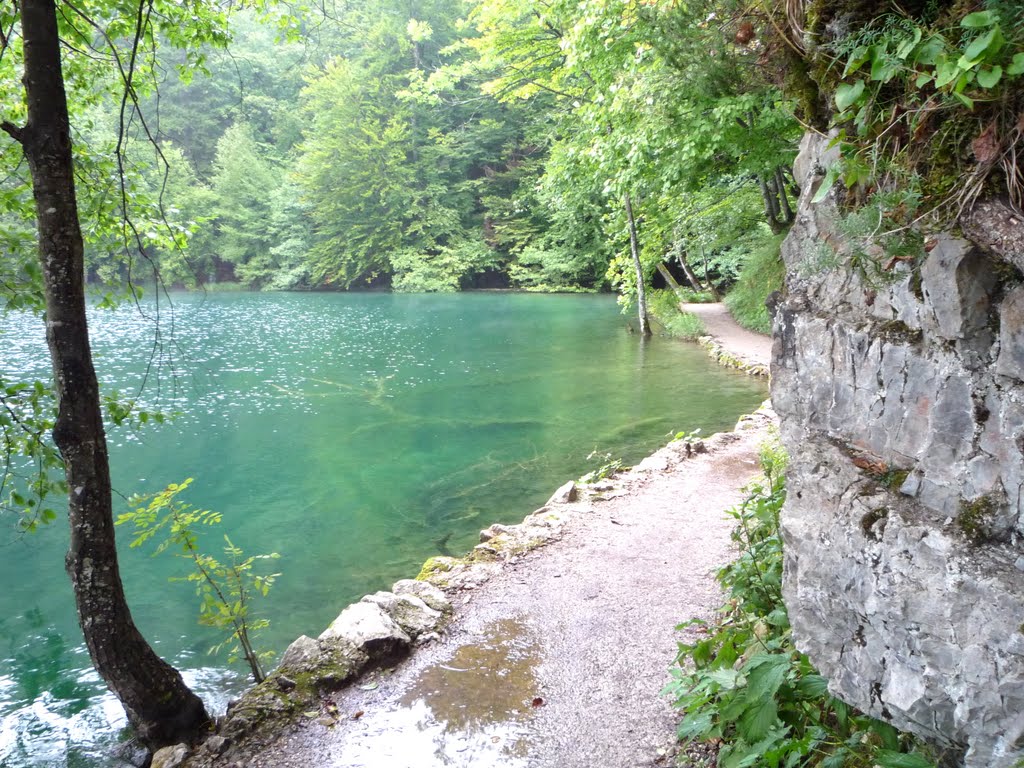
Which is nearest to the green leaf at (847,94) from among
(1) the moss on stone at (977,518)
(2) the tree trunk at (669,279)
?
(1) the moss on stone at (977,518)

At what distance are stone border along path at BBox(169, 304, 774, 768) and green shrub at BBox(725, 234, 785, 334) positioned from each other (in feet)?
39.8

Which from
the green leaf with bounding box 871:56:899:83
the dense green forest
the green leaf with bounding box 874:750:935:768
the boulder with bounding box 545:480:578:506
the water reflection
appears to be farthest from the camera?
the dense green forest

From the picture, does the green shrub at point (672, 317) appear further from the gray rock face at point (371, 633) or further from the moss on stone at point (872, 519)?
the moss on stone at point (872, 519)

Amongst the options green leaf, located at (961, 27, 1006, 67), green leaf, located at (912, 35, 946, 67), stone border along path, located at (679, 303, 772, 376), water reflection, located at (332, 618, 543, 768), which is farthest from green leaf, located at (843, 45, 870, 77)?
stone border along path, located at (679, 303, 772, 376)

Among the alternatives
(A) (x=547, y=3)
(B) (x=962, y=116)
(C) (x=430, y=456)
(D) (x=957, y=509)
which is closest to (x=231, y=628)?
(C) (x=430, y=456)

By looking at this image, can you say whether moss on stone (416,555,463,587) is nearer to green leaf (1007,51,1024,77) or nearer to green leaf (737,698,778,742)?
green leaf (737,698,778,742)

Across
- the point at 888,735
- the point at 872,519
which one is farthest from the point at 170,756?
the point at 872,519

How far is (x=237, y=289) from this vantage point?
46.7 m

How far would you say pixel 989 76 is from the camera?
1505 mm

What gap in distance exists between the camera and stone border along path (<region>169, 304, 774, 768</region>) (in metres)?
3.46

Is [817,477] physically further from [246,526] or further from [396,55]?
[396,55]

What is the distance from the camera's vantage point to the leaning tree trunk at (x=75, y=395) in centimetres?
306

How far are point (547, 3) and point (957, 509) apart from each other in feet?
48.8

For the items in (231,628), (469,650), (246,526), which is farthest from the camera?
(246,526)
